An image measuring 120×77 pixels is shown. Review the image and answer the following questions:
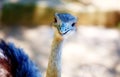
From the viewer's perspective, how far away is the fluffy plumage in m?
1.97

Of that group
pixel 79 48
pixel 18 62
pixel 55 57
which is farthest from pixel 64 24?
pixel 79 48

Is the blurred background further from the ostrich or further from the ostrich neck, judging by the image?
the ostrich neck

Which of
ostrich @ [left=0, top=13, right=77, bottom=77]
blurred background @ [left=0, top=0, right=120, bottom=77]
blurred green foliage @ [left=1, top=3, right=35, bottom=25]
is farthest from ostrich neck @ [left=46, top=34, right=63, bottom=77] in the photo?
blurred green foliage @ [left=1, top=3, right=35, bottom=25]

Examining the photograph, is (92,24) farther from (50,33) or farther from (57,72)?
(57,72)

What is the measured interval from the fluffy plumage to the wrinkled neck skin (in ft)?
0.78

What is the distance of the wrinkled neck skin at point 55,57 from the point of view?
1.64 m

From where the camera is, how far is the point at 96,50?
3.39 m

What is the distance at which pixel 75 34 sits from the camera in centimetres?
366

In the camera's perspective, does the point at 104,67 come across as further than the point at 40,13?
No

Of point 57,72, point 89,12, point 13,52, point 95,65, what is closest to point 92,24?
point 89,12

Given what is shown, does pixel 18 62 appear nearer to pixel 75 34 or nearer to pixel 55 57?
pixel 55 57

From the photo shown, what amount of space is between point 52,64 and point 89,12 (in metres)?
2.19

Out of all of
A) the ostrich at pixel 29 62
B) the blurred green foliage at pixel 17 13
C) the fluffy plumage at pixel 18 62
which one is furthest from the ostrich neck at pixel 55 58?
the blurred green foliage at pixel 17 13

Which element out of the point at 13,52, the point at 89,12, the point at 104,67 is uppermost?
the point at 13,52
